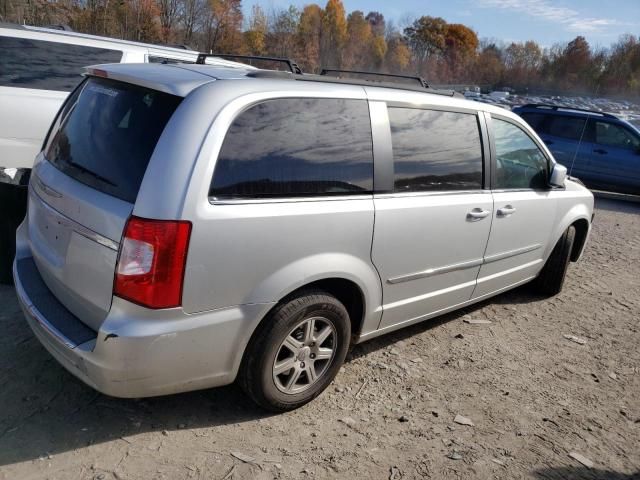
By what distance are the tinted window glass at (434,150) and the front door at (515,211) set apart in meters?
0.29

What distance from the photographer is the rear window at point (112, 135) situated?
2.54 meters

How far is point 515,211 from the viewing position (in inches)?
167

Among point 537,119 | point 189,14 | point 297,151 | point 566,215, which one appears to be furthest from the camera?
point 189,14

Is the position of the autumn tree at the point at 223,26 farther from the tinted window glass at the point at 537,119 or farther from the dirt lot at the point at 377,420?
the dirt lot at the point at 377,420

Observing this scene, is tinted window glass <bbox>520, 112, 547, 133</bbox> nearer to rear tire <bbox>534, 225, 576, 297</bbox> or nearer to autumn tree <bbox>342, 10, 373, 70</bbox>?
rear tire <bbox>534, 225, 576, 297</bbox>

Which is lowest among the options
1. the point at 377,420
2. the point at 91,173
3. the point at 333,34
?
the point at 377,420

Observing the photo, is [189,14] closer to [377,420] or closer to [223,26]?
[223,26]

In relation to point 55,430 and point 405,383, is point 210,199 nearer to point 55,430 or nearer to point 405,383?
point 55,430

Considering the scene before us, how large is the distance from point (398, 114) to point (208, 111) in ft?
4.36

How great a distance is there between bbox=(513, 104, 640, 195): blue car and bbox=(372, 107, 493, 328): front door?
8787 mm

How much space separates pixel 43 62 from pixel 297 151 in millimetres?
4362

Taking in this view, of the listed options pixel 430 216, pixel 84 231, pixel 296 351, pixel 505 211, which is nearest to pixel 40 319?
pixel 84 231

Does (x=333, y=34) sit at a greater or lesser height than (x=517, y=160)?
greater

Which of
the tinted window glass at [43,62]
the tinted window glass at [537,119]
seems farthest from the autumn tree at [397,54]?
the tinted window glass at [43,62]
